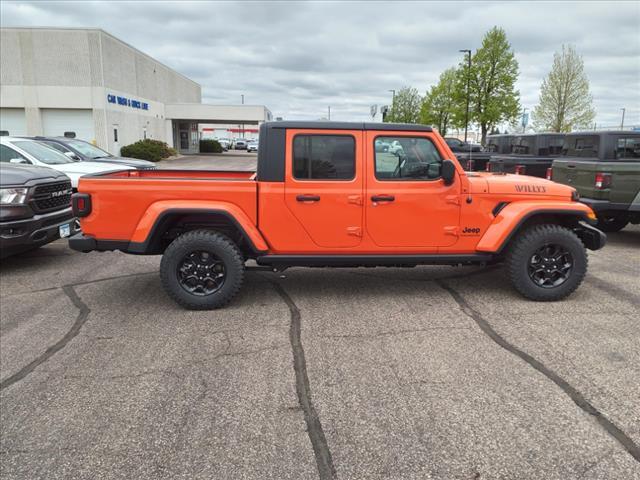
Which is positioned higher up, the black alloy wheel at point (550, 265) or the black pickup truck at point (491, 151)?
the black pickup truck at point (491, 151)

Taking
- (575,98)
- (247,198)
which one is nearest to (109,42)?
(575,98)

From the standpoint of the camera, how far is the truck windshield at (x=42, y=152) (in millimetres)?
9656

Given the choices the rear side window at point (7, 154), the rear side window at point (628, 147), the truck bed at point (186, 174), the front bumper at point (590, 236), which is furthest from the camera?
the rear side window at point (7, 154)

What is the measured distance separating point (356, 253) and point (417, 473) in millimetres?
2762

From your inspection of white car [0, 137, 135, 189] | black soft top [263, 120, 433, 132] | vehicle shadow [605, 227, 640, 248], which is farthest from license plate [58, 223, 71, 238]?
vehicle shadow [605, 227, 640, 248]

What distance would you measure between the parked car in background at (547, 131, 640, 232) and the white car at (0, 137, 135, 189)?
26.2ft

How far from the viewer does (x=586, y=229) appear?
548 cm

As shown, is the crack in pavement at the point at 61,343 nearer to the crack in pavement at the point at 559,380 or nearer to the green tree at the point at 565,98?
the crack in pavement at the point at 559,380

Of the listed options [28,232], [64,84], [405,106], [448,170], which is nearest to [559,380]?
[448,170]

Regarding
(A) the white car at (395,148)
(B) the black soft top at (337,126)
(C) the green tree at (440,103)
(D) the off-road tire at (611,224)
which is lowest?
(D) the off-road tire at (611,224)

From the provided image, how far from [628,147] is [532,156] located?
4704mm

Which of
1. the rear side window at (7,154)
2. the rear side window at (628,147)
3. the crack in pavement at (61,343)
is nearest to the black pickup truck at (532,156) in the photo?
the rear side window at (628,147)

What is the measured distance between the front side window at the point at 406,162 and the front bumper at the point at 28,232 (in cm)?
458

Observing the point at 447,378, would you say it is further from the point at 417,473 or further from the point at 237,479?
the point at 237,479
